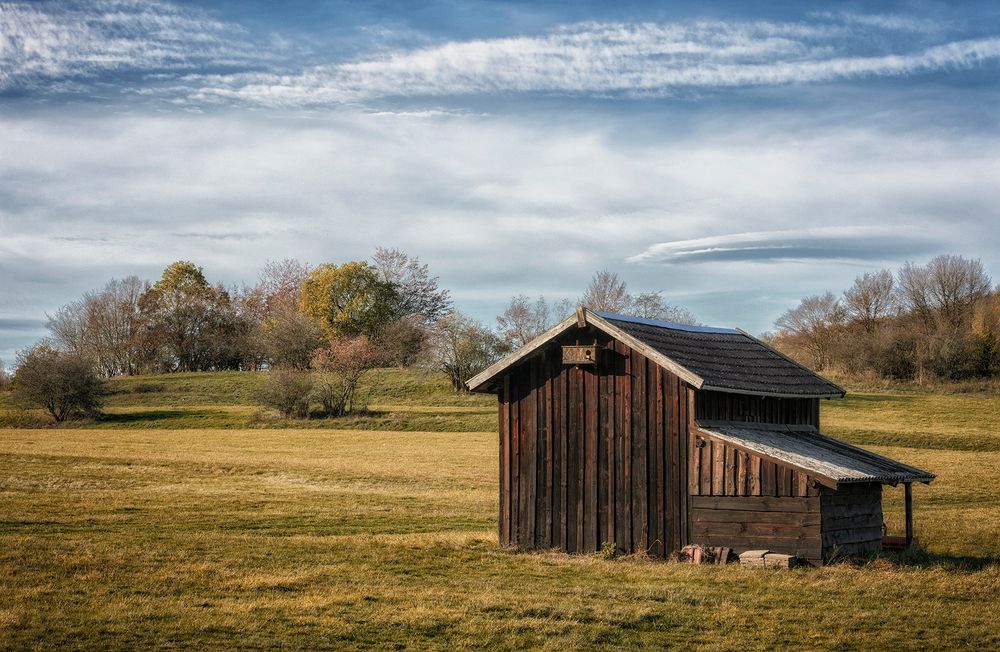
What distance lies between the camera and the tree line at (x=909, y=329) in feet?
245

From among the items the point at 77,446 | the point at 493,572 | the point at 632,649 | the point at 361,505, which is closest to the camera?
the point at 632,649

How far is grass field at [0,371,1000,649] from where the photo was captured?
1502 centimetres

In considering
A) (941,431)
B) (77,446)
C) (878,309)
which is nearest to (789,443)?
(941,431)

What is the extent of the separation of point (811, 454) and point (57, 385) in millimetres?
58744

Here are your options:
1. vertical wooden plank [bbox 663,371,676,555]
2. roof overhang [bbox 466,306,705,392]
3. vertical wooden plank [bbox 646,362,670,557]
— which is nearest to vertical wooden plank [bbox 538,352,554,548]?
roof overhang [bbox 466,306,705,392]

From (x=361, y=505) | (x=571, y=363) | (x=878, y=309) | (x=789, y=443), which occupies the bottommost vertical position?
(x=361, y=505)

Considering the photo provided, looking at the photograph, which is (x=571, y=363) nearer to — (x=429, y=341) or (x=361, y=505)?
(x=361, y=505)

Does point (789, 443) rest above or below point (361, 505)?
above

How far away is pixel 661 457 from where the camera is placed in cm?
→ 2267

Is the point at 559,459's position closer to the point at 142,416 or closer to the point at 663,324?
the point at 663,324

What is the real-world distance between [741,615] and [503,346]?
199 ft

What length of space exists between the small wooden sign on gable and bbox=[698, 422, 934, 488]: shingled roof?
2795mm

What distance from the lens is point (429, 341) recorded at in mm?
77938

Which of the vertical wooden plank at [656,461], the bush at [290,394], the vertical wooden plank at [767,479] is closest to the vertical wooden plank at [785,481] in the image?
the vertical wooden plank at [767,479]
